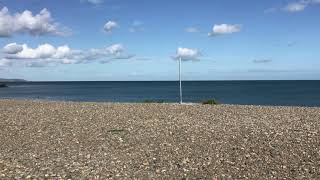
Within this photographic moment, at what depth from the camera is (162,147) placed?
14.6m

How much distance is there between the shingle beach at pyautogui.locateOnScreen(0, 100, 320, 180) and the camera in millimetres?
11508

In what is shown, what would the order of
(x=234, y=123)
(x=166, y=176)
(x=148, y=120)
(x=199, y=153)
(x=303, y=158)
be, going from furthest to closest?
(x=148, y=120)
(x=234, y=123)
(x=199, y=153)
(x=303, y=158)
(x=166, y=176)

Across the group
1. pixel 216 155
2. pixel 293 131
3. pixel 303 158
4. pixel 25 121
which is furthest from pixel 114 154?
pixel 25 121

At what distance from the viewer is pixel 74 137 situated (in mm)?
17016

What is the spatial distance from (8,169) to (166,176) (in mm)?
3850

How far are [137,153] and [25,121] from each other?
32.4ft

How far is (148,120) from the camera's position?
21.7 metres

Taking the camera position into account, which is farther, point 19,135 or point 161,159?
point 19,135

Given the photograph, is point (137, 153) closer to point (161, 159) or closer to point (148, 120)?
point (161, 159)

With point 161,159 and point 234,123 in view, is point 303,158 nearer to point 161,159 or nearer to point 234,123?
point 161,159

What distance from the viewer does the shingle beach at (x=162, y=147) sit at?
37.8 feet

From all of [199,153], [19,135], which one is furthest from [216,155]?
[19,135]

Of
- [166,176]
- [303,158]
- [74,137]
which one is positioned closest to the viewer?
[166,176]

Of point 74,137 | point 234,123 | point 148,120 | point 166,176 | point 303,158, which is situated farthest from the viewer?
point 148,120
